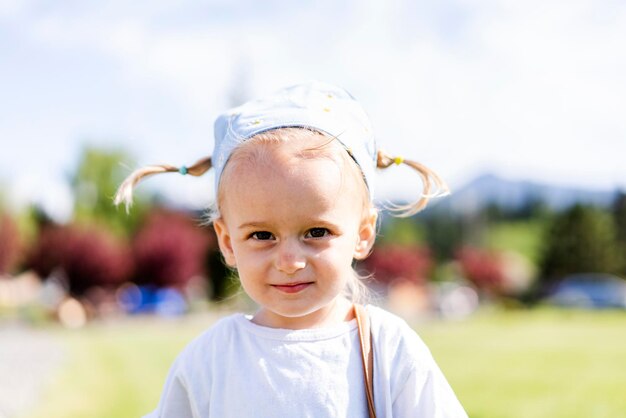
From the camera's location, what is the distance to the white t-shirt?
2209mm

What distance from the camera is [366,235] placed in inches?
95.1

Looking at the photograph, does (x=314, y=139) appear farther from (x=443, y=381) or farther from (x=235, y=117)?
(x=443, y=381)

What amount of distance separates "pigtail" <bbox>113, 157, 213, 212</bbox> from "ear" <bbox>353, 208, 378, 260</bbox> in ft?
1.67

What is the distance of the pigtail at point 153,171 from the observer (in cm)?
249

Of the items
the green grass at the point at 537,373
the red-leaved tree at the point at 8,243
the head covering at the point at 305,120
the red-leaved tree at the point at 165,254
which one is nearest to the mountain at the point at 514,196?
the red-leaved tree at the point at 165,254

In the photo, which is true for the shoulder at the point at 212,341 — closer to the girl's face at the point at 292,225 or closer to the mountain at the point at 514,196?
the girl's face at the point at 292,225

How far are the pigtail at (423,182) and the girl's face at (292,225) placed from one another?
0.24 m

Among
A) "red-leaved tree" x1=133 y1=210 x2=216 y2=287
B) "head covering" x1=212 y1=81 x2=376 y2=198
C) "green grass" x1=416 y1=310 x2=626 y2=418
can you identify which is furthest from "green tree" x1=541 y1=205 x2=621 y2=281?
"head covering" x1=212 y1=81 x2=376 y2=198

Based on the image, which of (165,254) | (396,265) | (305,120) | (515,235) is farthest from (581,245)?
(305,120)

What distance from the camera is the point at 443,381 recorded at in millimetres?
2246

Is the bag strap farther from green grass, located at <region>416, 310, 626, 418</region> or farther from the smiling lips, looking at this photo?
green grass, located at <region>416, 310, 626, 418</region>

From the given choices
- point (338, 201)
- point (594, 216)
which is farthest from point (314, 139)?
point (594, 216)

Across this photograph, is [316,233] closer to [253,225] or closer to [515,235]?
[253,225]

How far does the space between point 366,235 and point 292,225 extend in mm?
322
